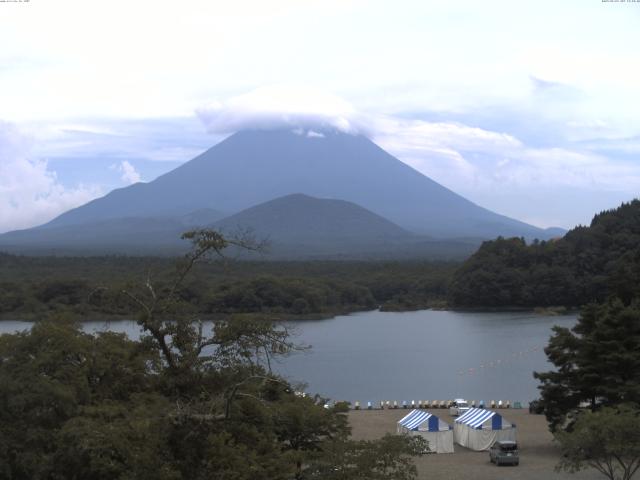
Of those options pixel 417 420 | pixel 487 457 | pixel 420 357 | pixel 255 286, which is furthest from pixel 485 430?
pixel 255 286

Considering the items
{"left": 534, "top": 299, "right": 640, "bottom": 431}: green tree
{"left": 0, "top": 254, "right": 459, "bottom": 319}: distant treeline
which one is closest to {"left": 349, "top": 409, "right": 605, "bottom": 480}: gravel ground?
{"left": 534, "top": 299, "right": 640, "bottom": 431}: green tree

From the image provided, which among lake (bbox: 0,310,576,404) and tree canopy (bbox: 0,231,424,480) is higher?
tree canopy (bbox: 0,231,424,480)

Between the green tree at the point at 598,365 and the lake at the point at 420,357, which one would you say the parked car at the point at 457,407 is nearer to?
the lake at the point at 420,357

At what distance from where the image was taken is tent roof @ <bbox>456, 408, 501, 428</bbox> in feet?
50.8

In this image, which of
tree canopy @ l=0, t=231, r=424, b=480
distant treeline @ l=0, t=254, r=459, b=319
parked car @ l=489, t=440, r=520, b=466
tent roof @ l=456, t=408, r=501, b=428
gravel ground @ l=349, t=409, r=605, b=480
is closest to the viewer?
tree canopy @ l=0, t=231, r=424, b=480

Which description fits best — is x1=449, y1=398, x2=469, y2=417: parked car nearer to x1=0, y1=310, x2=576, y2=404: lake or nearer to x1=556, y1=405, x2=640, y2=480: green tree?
x1=0, y1=310, x2=576, y2=404: lake

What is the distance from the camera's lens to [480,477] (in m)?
13.2

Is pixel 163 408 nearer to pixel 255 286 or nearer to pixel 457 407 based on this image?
pixel 457 407

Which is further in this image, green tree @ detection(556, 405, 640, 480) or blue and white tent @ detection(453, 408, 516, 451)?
blue and white tent @ detection(453, 408, 516, 451)

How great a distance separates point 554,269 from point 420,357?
65.3 feet

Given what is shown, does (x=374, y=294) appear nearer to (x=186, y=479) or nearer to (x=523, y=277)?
(x=523, y=277)

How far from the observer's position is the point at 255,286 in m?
44.1

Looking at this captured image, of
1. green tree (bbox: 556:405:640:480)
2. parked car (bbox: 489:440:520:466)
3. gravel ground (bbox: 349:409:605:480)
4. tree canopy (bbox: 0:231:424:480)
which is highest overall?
tree canopy (bbox: 0:231:424:480)

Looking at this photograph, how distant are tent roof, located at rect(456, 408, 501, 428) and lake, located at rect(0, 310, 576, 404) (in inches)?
113
